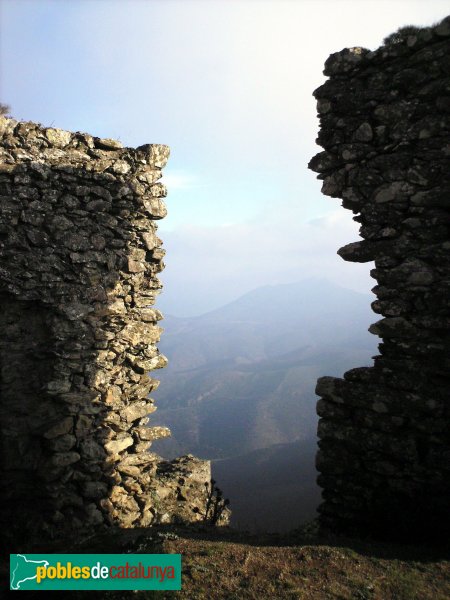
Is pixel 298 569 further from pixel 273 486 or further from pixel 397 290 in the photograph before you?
pixel 273 486

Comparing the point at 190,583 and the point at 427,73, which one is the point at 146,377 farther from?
the point at 427,73

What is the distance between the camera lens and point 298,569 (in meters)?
4.84

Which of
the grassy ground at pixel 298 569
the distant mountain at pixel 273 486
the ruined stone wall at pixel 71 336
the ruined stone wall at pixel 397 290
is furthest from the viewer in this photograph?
the distant mountain at pixel 273 486

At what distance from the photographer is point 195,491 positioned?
1076 cm

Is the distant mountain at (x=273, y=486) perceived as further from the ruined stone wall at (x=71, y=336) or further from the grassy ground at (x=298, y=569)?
the grassy ground at (x=298, y=569)

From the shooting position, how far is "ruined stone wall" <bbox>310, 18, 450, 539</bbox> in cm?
604

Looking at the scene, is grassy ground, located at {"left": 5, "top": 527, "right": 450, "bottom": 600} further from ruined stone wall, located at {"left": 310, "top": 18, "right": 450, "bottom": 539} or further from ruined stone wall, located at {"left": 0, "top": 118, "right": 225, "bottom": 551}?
ruined stone wall, located at {"left": 0, "top": 118, "right": 225, "bottom": 551}

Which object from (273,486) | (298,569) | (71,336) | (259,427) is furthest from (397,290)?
(259,427)

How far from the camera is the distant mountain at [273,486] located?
87.0 ft

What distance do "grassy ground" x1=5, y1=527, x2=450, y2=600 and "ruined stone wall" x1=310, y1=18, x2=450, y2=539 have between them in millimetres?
719

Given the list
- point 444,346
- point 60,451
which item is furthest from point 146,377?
point 444,346

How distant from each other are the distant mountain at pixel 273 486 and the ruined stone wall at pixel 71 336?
9.88 metres

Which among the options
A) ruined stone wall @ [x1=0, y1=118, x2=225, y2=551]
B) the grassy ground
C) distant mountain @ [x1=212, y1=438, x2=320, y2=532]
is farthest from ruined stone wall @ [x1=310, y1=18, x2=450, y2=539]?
distant mountain @ [x1=212, y1=438, x2=320, y2=532]

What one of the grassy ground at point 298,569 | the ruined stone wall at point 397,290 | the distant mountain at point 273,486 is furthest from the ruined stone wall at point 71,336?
the distant mountain at point 273,486
